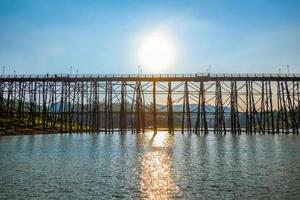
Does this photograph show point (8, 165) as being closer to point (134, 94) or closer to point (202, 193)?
point (202, 193)

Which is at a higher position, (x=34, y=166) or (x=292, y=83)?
(x=292, y=83)

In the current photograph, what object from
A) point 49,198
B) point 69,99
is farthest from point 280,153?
point 69,99

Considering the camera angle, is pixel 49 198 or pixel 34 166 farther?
pixel 34 166

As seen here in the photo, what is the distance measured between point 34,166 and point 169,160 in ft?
27.6

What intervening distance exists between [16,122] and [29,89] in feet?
18.1

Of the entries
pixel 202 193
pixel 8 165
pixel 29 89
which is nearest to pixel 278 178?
pixel 202 193

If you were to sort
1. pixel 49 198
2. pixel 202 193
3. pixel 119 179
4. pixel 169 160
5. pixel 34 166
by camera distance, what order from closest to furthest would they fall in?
pixel 49 198, pixel 202 193, pixel 119 179, pixel 34 166, pixel 169 160

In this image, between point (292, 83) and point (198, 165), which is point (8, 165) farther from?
point (292, 83)

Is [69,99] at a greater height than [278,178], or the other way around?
[69,99]

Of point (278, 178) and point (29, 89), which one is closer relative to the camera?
point (278, 178)

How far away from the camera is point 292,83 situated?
183 feet

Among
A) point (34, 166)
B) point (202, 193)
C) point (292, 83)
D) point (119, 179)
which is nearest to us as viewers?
point (202, 193)

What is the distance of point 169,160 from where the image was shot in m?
24.5

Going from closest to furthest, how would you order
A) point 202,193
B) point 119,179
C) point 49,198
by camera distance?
point 49,198 < point 202,193 < point 119,179
